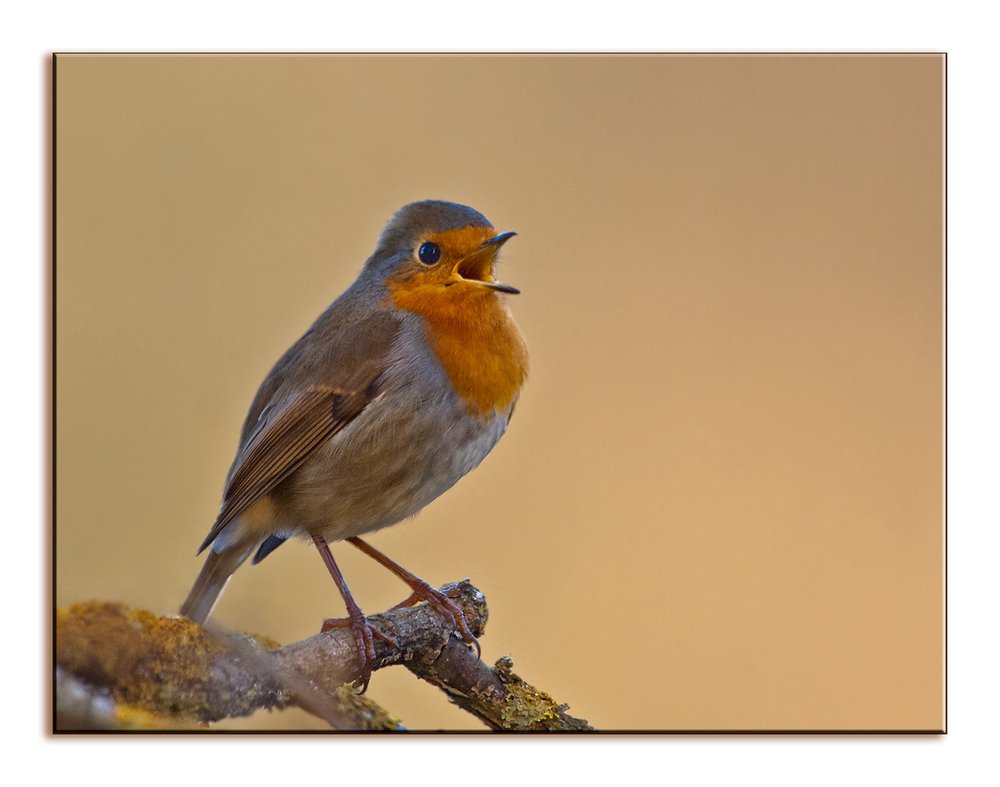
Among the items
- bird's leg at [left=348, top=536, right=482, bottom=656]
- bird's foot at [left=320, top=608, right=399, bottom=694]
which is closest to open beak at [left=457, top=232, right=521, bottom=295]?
bird's leg at [left=348, top=536, right=482, bottom=656]

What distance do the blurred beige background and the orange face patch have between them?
0.36ft

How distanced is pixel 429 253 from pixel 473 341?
0.87 ft

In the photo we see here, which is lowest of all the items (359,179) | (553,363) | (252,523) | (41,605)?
(41,605)

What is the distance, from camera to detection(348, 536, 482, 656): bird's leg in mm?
2738

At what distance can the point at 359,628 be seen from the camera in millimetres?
2693

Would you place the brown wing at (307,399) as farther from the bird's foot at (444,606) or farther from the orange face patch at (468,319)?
the bird's foot at (444,606)

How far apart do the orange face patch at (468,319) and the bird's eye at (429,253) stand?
11 mm

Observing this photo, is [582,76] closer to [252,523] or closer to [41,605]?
[252,523]

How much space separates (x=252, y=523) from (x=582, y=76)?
1.50m

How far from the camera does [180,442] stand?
282 centimetres

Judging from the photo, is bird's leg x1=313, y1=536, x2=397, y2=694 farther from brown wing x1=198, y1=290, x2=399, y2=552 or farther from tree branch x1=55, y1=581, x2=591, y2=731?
brown wing x1=198, y1=290, x2=399, y2=552

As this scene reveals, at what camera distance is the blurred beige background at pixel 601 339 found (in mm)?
2818
